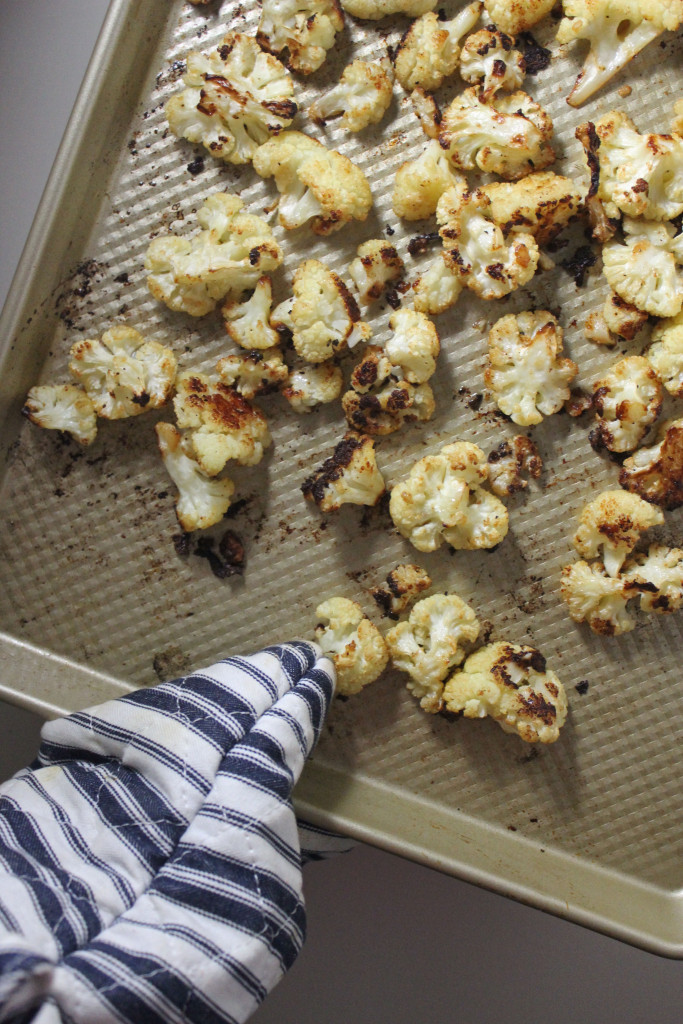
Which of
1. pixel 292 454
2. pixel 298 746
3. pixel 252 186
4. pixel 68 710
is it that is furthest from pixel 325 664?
pixel 252 186

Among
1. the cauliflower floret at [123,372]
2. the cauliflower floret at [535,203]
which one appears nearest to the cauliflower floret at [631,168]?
the cauliflower floret at [535,203]

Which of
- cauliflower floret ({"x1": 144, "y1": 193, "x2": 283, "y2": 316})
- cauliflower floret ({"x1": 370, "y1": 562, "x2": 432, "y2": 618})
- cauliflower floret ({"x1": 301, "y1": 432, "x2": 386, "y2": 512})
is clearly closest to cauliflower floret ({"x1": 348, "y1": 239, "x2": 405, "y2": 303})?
cauliflower floret ({"x1": 144, "y1": 193, "x2": 283, "y2": 316})

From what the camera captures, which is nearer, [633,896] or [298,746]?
[298,746]

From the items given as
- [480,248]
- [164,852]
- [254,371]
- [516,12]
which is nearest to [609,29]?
[516,12]

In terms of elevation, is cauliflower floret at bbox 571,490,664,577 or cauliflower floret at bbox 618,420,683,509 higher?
cauliflower floret at bbox 618,420,683,509

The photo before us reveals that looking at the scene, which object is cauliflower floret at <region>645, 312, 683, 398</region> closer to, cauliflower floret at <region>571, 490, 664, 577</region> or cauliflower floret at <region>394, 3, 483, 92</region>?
cauliflower floret at <region>571, 490, 664, 577</region>

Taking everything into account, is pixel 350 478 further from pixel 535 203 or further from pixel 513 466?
pixel 535 203

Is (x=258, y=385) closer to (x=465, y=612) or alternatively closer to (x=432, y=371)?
(x=432, y=371)
